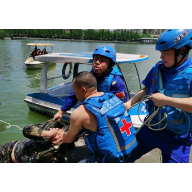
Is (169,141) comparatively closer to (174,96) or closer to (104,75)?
(174,96)

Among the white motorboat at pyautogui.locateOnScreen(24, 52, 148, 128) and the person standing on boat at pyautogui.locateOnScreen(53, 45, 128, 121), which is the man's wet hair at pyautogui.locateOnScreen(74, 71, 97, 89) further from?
the white motorboat at pyautogui.locateOnScreen(24, 52, 148, 128)

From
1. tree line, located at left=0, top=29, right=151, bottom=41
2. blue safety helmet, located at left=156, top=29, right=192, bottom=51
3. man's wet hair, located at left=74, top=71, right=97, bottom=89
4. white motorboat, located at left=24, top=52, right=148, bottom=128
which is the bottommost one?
white motorboat, located at left=24, top=52, right=148, bottom=128

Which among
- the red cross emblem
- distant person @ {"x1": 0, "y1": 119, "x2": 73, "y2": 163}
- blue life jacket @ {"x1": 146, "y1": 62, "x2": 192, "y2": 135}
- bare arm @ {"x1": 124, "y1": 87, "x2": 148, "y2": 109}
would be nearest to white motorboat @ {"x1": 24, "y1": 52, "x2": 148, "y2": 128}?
bare arm @ {"x1": 124, "y1": 87, "x2": 148, "y2": 109}

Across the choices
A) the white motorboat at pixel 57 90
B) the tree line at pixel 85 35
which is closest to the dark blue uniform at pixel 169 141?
the white motorboat at pixel 57 90

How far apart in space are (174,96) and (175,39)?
0.60m

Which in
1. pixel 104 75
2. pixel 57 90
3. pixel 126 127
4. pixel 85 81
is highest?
pixel 85 81

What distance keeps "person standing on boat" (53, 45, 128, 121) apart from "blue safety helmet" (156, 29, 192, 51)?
4.71ft

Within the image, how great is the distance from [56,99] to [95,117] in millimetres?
4862

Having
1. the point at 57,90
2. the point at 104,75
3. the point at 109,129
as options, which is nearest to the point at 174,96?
the point at 109,129

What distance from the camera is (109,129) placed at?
2.40 m

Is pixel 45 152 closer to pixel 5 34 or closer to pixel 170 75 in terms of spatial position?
pixel 170 75

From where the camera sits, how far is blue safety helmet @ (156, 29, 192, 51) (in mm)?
2311

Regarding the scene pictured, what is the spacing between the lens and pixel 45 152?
300 cm

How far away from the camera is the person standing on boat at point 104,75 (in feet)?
12.2
